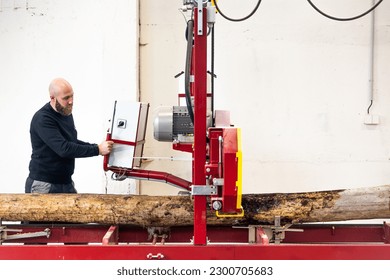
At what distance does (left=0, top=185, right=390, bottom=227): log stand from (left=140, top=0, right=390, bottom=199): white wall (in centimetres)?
136

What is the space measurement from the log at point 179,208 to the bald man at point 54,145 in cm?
45

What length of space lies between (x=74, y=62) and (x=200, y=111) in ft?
7.36

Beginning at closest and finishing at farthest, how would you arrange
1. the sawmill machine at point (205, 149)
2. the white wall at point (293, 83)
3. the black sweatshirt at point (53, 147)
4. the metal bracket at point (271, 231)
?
the sawmill machine at point (205, 149) < the metal bracket at point (271, 231) < the black sweatshirt at point (53, 147) < the white wall at point (293, 83)

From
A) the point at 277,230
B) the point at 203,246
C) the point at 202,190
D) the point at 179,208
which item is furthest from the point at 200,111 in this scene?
→ the point at 277,230

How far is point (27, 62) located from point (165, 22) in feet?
4.30

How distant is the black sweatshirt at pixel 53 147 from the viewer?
9.54 ft

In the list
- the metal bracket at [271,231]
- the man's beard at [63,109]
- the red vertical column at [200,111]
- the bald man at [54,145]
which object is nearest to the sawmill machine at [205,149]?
the red vertical column at [200,111]

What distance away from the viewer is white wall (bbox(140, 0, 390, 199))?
3857 mm

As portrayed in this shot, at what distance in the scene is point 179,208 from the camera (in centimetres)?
248

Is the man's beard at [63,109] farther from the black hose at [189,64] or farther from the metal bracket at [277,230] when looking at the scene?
the metal bracket at [277,230]

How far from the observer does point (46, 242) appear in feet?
8.33

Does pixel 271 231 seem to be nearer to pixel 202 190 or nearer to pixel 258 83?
pixel 202 190

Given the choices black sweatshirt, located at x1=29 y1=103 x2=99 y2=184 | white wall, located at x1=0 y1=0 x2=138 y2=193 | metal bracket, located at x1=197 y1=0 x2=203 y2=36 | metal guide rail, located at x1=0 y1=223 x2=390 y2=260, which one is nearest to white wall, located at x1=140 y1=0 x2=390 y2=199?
white wall, located at x1=0 y1=0 x2=138 y2=193

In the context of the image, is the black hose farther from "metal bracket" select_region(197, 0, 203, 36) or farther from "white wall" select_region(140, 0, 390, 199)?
"white wall" select_region(140, 0, 390, 199)
